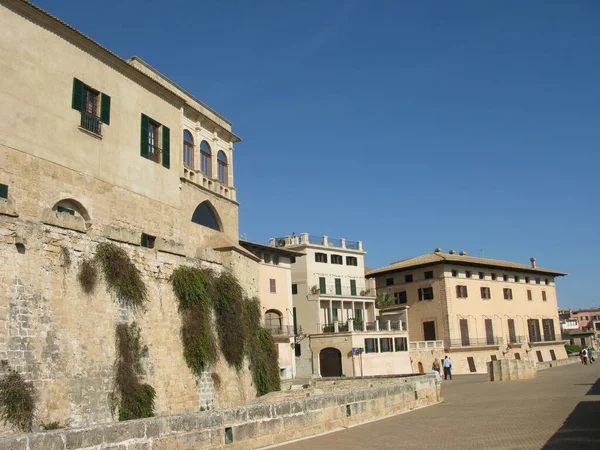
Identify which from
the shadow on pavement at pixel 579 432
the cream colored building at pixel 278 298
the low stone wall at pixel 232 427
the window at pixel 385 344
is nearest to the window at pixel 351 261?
the window at pixel 385 344

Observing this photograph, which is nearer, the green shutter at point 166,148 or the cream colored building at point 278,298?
the green shutter at point 166,148

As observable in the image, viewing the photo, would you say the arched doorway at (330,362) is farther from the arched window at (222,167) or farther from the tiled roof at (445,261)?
the arched window at (222,167)

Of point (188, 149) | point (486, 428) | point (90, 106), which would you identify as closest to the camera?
point (486, 428)

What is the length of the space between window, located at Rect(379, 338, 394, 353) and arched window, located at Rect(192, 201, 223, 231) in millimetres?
22958

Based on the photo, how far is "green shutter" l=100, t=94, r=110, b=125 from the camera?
74.0ft

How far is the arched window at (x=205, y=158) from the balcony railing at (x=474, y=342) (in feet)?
113

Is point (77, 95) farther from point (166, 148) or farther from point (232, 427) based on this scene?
point (232, 427)

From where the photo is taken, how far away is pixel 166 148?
26.2m

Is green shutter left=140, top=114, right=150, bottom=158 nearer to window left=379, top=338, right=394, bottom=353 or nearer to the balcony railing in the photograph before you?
window left=379, top=338, right=394, bottom=353

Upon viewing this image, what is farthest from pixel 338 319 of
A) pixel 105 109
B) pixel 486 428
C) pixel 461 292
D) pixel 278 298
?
pixel 486 428

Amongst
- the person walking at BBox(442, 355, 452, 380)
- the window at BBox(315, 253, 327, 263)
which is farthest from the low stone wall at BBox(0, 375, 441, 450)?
the window at BBox(315, 253, 327, 263)

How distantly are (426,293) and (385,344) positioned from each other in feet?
40.0

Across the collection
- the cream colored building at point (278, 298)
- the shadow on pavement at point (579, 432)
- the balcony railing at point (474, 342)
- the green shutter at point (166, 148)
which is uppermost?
the green shutter at point (166, 148)

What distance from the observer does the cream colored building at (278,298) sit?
141 ft
